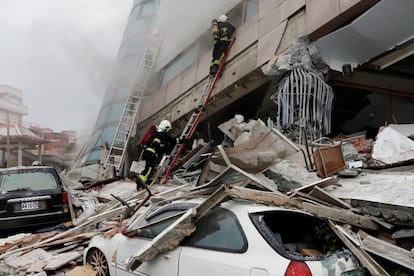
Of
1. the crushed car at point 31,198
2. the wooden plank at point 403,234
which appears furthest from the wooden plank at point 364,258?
the crushed car at point 31,198

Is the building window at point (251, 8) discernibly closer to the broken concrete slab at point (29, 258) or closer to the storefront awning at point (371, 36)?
the storefront awning at point (371, 36)

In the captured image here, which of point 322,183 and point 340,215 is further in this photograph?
point 322,183

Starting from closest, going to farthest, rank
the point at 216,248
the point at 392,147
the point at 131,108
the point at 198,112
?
the point at 216,248, the point at 392,147, the point at 198,112, the point at 131,108

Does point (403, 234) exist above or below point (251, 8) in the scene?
below

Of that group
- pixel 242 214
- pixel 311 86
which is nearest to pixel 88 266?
pixel 242 214

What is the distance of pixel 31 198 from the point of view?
804 centimetres

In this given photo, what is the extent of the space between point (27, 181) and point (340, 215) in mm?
6803

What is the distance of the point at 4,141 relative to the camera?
26500mm

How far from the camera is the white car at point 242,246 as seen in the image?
10.2ft

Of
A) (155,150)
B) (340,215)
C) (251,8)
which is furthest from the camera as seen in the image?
(251,8)

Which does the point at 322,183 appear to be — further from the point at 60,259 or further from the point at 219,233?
the point at 60,259

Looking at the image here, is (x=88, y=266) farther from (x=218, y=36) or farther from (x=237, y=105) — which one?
(x=237, y=105)

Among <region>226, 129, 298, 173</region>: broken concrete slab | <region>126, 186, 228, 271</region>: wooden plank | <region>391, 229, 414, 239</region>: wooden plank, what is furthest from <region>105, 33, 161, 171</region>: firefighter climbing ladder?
<region>391, 229, 414, 239</region>: wooden plank

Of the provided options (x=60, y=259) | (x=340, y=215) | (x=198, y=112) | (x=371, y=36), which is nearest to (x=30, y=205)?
(x=60, y=259)
